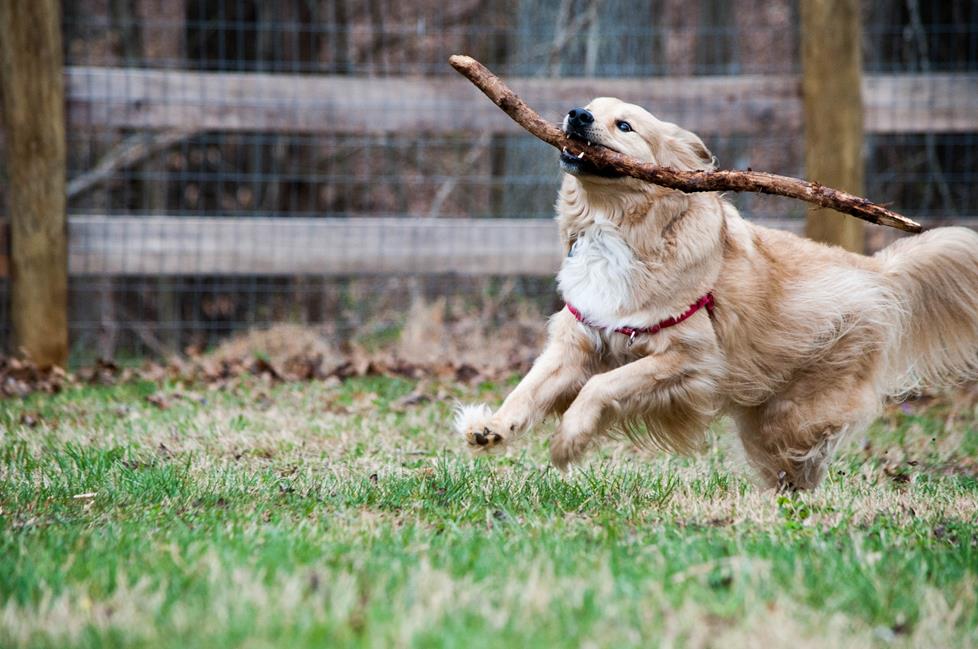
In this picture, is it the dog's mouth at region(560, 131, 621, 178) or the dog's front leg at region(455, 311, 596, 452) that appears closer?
the dog's front leg at region(455, 311, 596, 452)

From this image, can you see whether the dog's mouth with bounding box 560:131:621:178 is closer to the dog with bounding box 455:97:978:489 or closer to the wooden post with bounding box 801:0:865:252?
the dog with bounding box 455:97:978:489

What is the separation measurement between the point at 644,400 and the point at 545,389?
370mm

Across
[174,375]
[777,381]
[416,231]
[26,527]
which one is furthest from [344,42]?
[26,527]

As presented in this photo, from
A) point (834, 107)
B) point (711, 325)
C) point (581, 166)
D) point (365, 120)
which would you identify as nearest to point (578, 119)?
point (581, 166)

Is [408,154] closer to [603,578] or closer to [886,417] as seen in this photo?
[886,417]

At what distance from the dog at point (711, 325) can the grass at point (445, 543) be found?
26cm

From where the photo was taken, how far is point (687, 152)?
4.48 meters

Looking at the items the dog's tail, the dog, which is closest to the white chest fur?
the dog

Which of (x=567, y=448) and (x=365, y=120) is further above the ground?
(x=365, y=120)

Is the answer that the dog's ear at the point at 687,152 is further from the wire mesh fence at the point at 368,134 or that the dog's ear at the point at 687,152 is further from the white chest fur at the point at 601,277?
the wire mesh fence at the point at 368,134

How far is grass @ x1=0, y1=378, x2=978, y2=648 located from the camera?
2.35 m

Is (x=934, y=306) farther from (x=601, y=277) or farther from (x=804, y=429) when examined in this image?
(x=601, y=277)

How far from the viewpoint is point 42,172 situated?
666 centimetres

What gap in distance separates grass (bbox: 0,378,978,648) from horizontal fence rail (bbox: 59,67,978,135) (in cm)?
245
